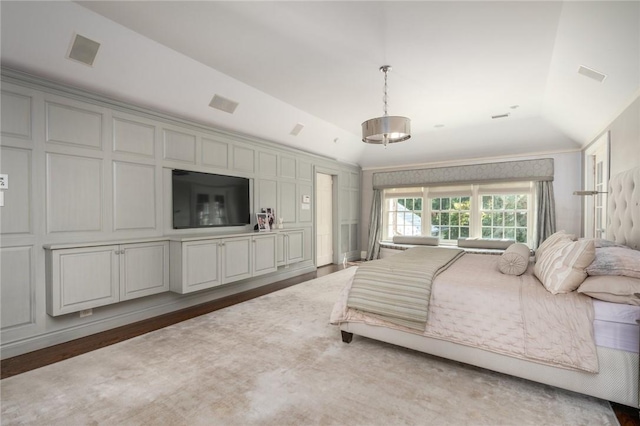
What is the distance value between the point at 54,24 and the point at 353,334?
3533 mm

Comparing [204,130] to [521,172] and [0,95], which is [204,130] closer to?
[0,95]

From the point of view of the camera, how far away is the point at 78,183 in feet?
9.40

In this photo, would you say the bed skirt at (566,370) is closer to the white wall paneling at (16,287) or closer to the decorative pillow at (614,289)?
the decorative pillow at (614,289)

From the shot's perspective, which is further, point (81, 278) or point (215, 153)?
point (215, 153)

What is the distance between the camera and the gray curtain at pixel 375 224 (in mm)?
7250

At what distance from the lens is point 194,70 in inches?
126

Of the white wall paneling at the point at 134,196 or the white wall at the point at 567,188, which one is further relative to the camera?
the white wall at the point at 567,188

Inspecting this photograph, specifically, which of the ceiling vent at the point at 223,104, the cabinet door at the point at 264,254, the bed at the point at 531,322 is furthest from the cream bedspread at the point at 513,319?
the ceiling vent at the point at 223,104

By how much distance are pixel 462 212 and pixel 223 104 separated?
518cm

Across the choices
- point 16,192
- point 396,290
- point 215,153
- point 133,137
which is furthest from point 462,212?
point 16,192

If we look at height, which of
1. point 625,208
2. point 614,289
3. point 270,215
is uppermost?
point 625,208

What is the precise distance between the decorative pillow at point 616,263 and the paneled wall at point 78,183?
3921mm

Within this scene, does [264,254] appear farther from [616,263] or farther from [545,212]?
[545,212]

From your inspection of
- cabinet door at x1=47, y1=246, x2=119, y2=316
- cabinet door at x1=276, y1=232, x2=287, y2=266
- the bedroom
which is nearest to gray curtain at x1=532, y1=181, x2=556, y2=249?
the bedroom
